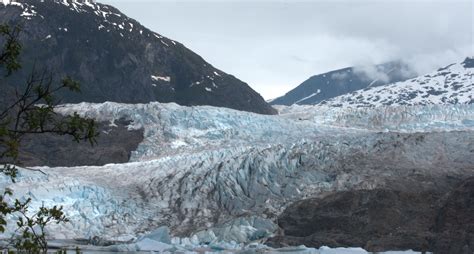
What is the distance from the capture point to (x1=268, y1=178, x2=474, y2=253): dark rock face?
39156 mm

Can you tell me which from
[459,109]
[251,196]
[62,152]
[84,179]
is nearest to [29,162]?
[62,152]

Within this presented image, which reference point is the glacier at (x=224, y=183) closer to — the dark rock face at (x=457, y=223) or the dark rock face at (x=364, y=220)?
the dark rock face at (x=364, y=220)

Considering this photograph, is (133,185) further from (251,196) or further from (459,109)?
(459,109)

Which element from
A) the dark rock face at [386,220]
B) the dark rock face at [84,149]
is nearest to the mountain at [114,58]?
the dark rock face at [84,149]

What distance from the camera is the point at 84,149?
69.5 m

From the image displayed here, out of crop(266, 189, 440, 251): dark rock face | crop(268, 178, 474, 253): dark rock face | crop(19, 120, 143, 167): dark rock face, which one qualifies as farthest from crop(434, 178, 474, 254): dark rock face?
crop(19, 120, 143, 167): dark rock face

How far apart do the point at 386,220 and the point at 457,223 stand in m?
4.63

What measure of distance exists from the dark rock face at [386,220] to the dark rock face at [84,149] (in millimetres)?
25537

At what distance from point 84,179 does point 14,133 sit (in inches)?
1784

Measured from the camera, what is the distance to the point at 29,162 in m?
61.9

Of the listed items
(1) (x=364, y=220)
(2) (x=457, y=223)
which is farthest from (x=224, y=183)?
(2) (x=457, y=223)

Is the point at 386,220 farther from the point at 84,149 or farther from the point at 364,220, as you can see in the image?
the point at 84,149

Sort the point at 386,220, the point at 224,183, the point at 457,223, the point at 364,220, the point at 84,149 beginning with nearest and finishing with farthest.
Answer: the point at 457,223, the point at 386,220, the point at 364,220, the point at 224,183, the point at 84,149

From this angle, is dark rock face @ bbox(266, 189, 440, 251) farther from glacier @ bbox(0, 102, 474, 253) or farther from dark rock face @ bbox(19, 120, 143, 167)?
dark rock face @ bbox(19, 120, 143, 167)
